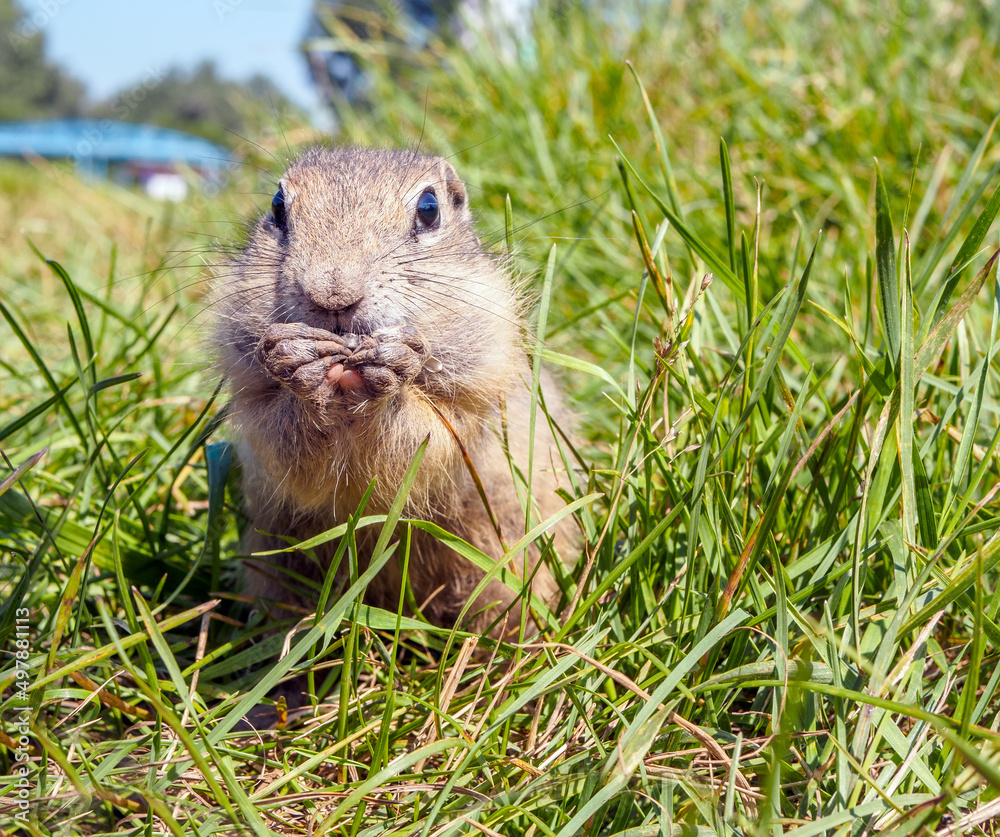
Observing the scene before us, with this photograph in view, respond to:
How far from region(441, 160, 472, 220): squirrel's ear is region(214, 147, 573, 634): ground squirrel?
0.26 meters

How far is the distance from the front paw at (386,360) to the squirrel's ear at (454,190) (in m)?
0.95

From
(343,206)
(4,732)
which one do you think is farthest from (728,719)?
(343,206)

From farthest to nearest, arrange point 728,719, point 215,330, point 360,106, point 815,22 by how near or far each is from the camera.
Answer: point 360,106
point 815,22
point 215,330
point 728,719

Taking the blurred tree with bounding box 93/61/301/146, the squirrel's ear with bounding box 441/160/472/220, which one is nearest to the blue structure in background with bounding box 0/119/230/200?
the blurred tree with bounding box 93/61/301/146

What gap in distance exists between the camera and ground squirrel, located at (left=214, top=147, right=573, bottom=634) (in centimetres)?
191

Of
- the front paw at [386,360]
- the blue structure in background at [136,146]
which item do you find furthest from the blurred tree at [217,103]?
the front paw at [386,360]

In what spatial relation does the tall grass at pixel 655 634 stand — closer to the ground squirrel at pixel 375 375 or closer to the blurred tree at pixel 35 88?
the ground squirrel at pixel 375 375

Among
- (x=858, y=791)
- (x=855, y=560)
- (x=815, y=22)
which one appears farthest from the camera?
(x=815, y=22)

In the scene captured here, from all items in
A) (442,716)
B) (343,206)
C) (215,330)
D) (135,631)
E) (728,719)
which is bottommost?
(728,719)

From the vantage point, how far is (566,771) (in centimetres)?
153

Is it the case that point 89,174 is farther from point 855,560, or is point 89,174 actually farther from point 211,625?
point 855,560

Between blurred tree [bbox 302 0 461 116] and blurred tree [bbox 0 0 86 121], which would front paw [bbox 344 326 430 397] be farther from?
blurred tree [bbox 0 0 86 121]

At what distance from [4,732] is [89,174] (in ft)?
31.6

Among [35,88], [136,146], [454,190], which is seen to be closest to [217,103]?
[136,146]
